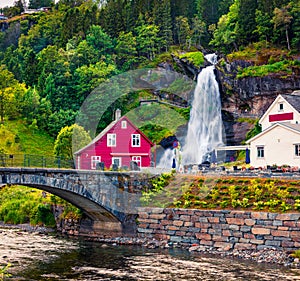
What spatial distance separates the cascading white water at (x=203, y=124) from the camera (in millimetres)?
73062

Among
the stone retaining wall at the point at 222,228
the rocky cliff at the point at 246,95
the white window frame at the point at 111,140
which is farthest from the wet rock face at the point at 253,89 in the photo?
the stone retaining wall at the point at 222,228

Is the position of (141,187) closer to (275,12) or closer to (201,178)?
(201,178)

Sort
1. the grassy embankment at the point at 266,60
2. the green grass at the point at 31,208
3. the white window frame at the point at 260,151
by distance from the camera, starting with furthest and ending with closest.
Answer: the grassy embankment at the point at 266,60 → the white window frame at the point at 260,151 → the green grass at the point at 31,208

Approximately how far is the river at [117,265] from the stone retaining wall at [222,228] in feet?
7.37

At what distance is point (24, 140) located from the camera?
83.3 m

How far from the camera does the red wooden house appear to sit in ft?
189

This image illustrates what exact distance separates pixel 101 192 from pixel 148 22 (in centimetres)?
6990

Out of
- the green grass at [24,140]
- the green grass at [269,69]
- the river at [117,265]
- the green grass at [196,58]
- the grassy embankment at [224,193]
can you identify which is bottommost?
the river at [117,265]

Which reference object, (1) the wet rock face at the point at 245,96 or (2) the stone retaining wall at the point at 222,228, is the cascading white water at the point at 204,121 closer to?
(1) the wet rock face at the point at 245,96

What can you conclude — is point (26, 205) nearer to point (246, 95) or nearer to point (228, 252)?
point (228, 252)

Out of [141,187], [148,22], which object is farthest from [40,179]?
[148,22]

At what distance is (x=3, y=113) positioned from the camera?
87062 mm

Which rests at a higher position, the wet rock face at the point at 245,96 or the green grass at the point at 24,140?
the wet rock face at the point at 245,96

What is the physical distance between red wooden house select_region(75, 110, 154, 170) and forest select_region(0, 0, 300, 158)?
29473 millimetres
